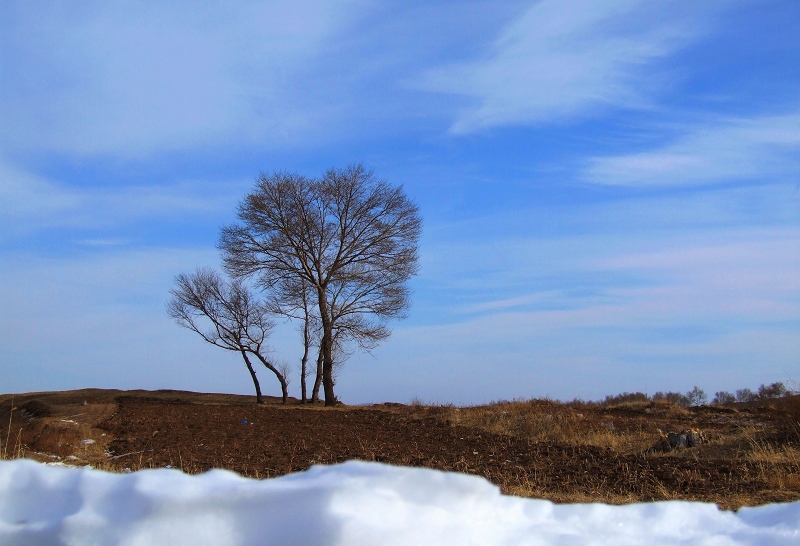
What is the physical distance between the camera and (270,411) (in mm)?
19375

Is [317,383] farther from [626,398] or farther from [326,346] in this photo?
[626,398]

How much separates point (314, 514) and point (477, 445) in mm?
9766

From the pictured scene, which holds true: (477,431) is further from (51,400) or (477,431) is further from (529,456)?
(51,400)

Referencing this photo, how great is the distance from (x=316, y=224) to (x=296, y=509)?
22.7 meters

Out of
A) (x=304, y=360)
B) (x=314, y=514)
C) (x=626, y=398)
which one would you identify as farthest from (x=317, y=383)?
(x=314, y=514)

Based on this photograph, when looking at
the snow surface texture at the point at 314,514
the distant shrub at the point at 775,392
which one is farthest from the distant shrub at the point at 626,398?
the snow surface texture at the point at 314,514

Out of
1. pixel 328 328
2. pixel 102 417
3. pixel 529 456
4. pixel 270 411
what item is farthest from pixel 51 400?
pixel 529 456

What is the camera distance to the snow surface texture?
208 centimetres

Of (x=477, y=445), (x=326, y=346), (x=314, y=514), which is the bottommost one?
(x=477, y=445)

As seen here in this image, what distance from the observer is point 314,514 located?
2082 mm

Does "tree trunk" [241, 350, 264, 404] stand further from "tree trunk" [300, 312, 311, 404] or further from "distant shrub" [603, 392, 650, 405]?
"distant shrub" [603, 392, 650, 405]

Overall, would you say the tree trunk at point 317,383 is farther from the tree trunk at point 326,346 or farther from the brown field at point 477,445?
the brown field at point 477,445

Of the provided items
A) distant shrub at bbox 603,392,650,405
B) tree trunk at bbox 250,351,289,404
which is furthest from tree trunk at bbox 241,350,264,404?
distant shrub at bbox 603,392,650,405

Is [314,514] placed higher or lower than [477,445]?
higher
